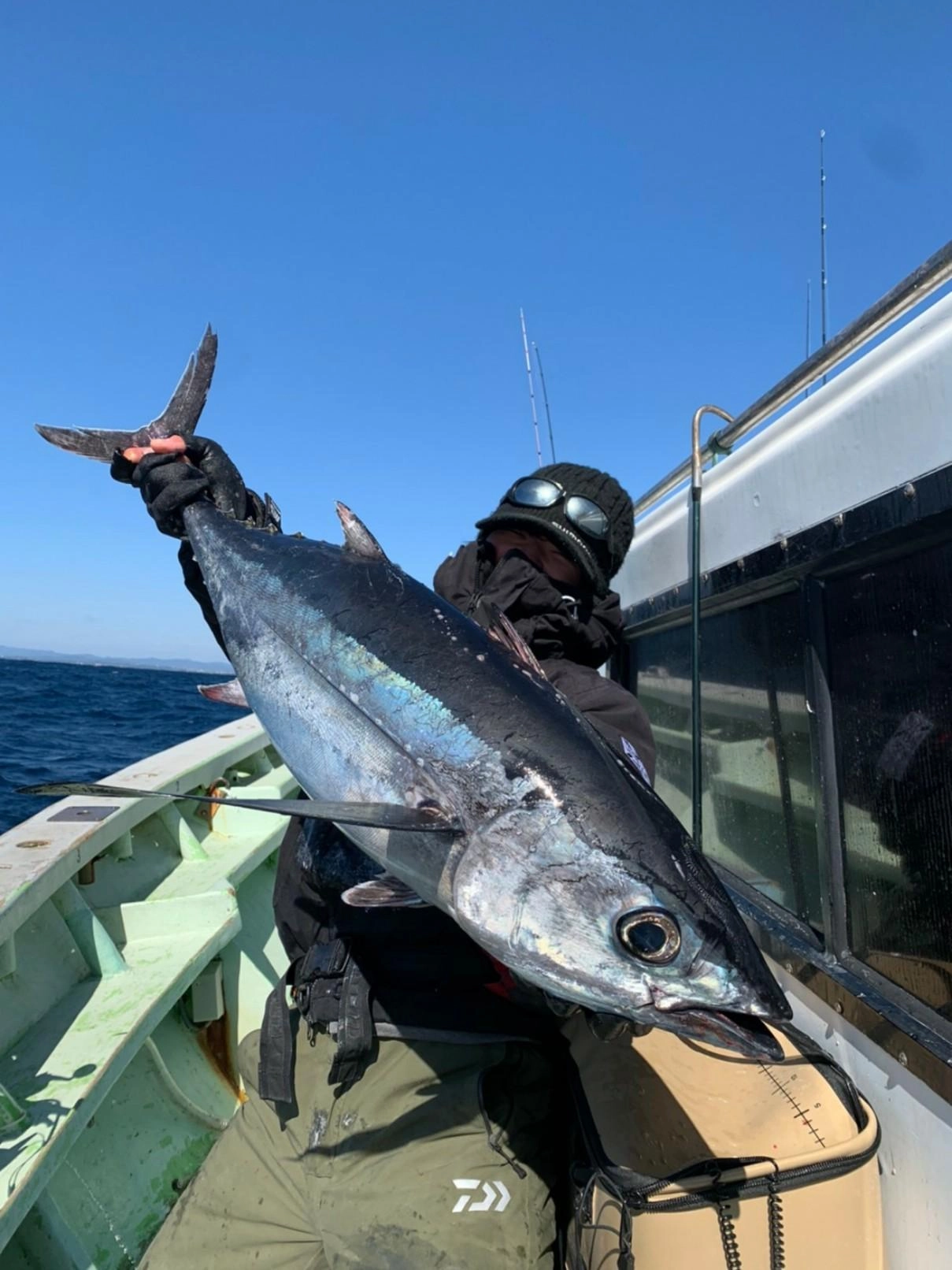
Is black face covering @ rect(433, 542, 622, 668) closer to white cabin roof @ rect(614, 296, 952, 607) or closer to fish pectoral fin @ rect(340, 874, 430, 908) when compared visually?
white cabin roof @ rect(614, 296, 952, 607)

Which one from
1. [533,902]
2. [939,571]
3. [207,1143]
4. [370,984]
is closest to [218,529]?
[370,984]

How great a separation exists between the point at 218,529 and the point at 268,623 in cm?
66

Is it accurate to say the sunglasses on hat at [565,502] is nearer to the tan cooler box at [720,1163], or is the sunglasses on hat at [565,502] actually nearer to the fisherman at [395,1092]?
the fisherman at [395,1092]

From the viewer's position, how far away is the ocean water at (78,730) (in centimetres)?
1398

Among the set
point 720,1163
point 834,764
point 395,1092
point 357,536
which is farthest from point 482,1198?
point 357,536

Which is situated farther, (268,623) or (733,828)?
(733,828)

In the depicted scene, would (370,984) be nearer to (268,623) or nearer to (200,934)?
(268,623)

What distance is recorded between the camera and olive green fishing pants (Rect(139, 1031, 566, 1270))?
2.12m

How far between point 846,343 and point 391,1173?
9.24 ft

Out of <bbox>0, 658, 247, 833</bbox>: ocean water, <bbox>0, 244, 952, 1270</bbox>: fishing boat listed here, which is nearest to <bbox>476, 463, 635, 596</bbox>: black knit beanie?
<bbox>0, 244, 952, 1270</bbox>: fishing boat

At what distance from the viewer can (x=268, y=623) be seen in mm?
2424

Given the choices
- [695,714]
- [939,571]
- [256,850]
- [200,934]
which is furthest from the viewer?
[256,850]

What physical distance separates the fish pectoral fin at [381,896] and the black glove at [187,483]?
185 centimetres

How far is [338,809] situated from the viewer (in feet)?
5.52
